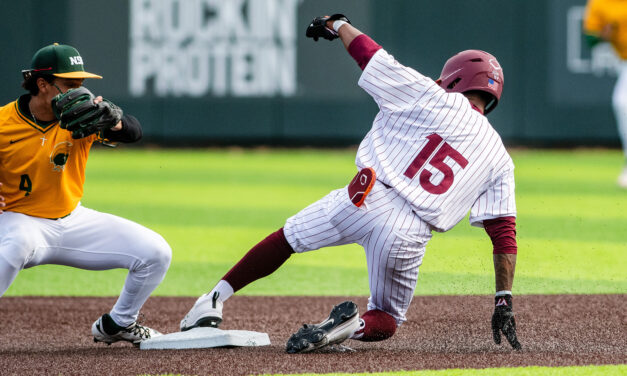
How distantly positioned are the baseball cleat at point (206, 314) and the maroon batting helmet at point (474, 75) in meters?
1.52

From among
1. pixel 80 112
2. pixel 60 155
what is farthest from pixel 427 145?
pixel 60 155

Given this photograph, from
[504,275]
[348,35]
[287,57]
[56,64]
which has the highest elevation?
[348,35]

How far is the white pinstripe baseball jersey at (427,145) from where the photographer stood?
4.37m

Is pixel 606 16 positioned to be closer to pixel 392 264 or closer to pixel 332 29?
pixel 332 29

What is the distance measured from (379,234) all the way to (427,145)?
45cm

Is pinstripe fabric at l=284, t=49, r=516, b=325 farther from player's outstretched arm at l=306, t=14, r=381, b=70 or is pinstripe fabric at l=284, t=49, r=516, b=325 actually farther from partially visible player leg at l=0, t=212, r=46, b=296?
partially visible player leg at l=0, t=212, r=46, b=296

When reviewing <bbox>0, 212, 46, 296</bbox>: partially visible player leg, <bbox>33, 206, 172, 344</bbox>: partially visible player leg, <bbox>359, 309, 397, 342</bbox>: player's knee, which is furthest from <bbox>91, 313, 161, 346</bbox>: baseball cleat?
<bbox>359, 309, 397, 342</bbox>: player's knee

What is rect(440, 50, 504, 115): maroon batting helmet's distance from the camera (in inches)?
185

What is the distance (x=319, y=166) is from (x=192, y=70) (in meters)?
3.87

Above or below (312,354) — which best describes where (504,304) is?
above

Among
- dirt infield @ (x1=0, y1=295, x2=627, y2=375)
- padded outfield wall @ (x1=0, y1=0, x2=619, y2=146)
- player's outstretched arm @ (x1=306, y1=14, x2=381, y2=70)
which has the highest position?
player's outstretched arm @ (x1=306, y1=14, x2=381, y2=70)

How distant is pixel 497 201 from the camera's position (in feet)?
14.9

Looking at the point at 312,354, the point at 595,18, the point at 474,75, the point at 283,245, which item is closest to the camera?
the point at 312,354

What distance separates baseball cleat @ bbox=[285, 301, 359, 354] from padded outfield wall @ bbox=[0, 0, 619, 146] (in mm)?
14427
